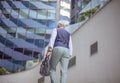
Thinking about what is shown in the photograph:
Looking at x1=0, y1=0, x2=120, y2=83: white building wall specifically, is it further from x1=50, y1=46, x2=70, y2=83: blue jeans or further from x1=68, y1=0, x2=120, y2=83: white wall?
x1=50, y1=46, x2=70, y2=83: blue jeans

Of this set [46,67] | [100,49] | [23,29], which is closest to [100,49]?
[100,49]

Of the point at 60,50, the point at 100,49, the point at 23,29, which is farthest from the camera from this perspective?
the point at 23,29

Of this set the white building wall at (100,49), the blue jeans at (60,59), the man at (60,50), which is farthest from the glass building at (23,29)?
the blue jeans at (60,59)

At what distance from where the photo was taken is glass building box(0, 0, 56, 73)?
42.6 metres

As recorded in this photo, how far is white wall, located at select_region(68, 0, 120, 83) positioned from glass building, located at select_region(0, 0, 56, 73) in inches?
1316

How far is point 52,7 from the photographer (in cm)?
4519

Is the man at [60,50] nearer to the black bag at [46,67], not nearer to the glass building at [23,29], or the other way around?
the black bag at [46,67]

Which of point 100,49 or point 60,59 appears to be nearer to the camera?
point 60,59

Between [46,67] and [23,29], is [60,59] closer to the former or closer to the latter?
[46,67]

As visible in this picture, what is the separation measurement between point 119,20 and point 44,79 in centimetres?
674

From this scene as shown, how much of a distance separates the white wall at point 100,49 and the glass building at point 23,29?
3341cm

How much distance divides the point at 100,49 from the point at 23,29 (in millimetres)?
38287

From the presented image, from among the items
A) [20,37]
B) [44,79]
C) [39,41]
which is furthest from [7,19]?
[44,79]

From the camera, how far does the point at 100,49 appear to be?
699 centimetres
